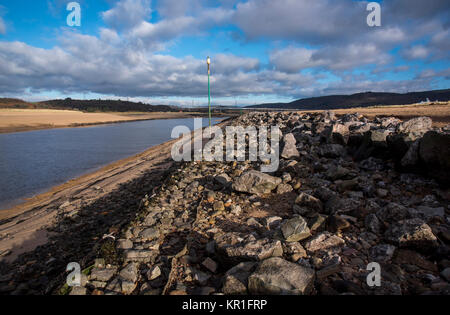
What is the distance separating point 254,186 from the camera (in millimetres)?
5785

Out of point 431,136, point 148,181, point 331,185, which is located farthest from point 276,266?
point 148,181

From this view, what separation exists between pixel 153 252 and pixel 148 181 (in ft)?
22.4

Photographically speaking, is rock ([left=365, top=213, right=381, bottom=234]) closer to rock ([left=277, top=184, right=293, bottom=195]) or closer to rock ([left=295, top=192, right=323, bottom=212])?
rock ([left=295, top=192, right=323, bottom=212])

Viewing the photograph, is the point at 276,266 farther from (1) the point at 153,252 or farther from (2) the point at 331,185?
(2) the point at 331,185

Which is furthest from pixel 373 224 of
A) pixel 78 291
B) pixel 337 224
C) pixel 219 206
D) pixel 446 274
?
pixel 78 291

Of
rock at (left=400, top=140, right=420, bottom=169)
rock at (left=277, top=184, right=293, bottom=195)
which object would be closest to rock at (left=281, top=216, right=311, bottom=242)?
rock at (left=277, top=184, right=293, bottom=195)

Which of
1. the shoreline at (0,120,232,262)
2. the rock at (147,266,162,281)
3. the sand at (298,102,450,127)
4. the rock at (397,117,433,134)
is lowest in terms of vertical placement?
the shoreline at (0,120,232,262)

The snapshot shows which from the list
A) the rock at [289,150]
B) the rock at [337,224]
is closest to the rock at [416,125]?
the rock at [289,150]

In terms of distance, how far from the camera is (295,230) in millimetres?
3908

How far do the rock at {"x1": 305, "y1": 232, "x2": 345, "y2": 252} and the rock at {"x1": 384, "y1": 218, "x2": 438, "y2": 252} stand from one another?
0.72 metres

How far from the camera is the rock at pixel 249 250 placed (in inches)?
132

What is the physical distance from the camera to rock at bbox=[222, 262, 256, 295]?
286 centimetres

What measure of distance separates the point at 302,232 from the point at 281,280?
4.11 feet

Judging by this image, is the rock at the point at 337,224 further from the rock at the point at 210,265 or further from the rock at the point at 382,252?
the rock at the point at 210,265
